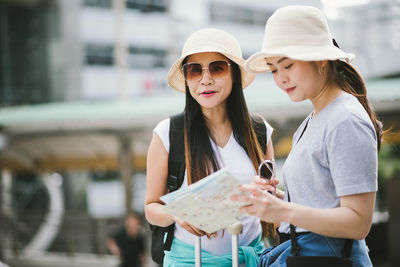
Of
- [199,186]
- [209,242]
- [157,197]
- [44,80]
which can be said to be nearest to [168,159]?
[157,197]

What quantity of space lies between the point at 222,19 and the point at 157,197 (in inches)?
1156

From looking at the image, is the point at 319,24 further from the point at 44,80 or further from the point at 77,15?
the point at 77,15

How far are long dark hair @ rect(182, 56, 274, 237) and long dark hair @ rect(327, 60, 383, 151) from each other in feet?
1.87

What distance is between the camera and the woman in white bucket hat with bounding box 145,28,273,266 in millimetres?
2053

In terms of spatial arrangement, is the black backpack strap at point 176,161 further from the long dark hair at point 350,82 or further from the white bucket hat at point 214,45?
the long dark hair at point 350,82

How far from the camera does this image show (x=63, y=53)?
63.8ft

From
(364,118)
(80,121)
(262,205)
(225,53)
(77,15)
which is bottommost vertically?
(80,121)

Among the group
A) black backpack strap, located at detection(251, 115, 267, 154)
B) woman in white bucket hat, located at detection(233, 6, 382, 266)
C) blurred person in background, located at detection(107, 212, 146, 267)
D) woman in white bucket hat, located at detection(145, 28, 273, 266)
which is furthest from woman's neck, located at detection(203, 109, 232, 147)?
blurred person in background, located at detection(107, 212, 146, 267)

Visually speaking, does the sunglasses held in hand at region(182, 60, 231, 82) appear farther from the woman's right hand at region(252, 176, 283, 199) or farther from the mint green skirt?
the mint green skirt

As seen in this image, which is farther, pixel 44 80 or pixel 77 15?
pixel 77 15

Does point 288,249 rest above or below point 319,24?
below

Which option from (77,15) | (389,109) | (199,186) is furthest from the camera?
(77,15)

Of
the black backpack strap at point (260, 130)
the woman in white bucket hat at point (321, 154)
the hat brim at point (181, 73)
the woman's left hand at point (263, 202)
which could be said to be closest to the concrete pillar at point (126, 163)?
the hat brim at point (181, 73)

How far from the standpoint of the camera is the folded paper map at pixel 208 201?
142cm
